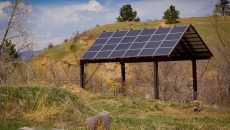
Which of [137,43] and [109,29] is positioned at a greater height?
[109,29]

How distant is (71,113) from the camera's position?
47.9 ft

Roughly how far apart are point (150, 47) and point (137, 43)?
1231 millimetres

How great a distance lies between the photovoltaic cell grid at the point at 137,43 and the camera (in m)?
21.8

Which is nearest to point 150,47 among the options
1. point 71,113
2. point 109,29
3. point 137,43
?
point 137,43

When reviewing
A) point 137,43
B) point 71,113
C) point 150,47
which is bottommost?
point 71,113

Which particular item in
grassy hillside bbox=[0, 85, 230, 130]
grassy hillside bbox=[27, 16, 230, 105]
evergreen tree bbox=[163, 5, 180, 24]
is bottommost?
grassy hillside bbox=[0, 85, 230, 130]

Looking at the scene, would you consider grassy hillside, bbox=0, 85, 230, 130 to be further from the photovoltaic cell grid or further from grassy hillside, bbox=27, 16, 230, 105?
the photovoltaic cell grid

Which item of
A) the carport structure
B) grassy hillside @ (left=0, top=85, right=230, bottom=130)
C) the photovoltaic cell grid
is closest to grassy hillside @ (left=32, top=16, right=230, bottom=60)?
→ the carport structure

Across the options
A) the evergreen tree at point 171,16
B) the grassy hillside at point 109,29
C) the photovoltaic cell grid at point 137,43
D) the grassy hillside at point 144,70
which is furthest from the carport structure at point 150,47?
the evergreen tree at point 171,16

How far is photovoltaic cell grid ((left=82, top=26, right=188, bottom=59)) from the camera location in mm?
21750

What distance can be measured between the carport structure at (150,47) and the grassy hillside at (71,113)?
3.26m

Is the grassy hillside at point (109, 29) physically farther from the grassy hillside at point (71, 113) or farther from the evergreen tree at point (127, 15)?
the grassy hillside at point (71, 113)

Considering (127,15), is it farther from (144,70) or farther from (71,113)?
(71,113)

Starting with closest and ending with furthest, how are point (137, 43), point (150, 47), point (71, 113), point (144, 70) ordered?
point (71, 113)
point (150, 47)
point (137, 43)
point (144, 70)
